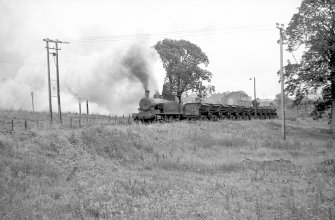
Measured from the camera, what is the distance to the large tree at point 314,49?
2548cm

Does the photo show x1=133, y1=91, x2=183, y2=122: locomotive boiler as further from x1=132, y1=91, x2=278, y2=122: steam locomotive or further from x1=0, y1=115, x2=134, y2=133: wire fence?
x1=0, y1=115, x2=134, y2=133: wire fence

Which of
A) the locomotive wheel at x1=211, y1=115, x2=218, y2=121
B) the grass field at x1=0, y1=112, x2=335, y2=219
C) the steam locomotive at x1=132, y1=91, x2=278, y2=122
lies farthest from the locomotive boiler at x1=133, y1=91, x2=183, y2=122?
the locomotive wheel at x1=211, y1=115, x2=218, y2=121

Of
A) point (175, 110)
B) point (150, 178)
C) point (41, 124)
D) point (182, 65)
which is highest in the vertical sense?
point (182, 65)

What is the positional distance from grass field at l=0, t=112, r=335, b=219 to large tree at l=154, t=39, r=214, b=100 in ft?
75.1

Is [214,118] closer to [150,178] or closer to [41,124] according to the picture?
[41,124]

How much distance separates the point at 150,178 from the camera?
522 inches

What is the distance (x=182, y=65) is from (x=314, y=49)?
20958mm

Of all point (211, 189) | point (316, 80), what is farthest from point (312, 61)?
point (211, 189)

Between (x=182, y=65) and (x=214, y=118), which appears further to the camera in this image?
(x=182, y=65)

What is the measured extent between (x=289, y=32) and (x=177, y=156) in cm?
1555

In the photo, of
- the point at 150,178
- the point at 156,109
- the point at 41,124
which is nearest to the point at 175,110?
the point at 156,109

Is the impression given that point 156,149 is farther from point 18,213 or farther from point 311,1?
point 311,1

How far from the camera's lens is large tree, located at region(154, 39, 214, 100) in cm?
4444

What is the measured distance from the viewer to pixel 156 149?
19.3 metres
